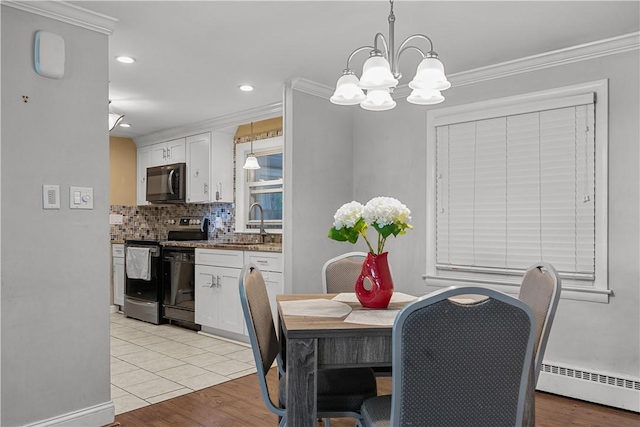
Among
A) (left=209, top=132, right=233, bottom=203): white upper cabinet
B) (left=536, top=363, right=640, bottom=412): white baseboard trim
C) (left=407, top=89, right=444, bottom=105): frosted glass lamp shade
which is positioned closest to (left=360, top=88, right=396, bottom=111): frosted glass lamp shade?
(left=407, top=89, right=444, bottom=105): frosted glass lamp shade

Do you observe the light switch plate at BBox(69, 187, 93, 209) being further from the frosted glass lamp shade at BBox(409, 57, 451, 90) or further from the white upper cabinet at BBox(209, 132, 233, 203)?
the white upper cabinet at BBox(209, 132, 233, 203)

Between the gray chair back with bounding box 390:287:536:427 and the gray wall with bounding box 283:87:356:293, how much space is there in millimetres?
2550

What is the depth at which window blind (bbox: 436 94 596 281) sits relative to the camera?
3.19m

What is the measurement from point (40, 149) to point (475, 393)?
7.50 ft

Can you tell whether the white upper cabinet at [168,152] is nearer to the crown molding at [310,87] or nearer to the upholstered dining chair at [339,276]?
the crown molding at [310,87]

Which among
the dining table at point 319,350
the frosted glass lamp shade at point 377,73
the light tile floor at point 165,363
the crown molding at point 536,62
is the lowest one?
the light tile floor at point 165,363

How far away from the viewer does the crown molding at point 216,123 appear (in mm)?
4824

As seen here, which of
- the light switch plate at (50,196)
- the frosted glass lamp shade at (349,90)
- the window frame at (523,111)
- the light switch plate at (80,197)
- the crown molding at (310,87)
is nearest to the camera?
the frosted glass lamp shade at (349,90)

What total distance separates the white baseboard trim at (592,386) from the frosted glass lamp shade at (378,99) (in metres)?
2.27

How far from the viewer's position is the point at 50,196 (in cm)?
246

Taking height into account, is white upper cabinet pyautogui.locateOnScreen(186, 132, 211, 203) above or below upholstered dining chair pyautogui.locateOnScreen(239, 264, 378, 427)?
above

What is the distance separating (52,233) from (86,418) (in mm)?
1006

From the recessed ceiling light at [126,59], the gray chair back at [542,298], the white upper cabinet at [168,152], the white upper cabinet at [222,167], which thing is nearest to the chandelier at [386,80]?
the gray chair back at [542,298]

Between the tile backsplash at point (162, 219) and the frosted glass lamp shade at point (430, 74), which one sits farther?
the tile backsplash at point (162, 219)
